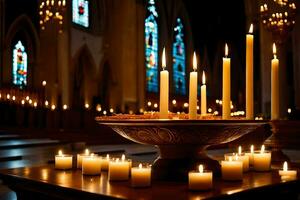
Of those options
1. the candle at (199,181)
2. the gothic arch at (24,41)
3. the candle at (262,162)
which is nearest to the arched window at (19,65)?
the gothic arch at (24,41)

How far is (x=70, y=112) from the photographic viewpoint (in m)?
12.1

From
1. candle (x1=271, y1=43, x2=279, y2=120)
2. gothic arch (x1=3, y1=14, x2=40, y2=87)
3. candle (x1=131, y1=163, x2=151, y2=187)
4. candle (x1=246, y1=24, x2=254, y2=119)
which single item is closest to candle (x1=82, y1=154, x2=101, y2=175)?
candle (x1=131, y1=163, x2=151, y2=187)

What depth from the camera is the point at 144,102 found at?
18234 mm

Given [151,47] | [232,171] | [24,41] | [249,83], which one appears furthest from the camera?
[151,47]

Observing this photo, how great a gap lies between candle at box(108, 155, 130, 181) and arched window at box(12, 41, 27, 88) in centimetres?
1697

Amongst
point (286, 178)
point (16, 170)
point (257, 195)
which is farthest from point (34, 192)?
point (286, 178)

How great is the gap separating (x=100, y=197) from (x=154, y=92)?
1936cm

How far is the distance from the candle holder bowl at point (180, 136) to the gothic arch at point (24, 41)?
16.3 meters

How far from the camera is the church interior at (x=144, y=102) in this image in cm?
225

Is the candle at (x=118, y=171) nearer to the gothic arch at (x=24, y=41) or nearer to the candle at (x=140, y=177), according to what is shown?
the candle at (x=140, y=177)

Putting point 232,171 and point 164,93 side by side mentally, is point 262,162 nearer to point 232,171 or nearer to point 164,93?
point 232,171

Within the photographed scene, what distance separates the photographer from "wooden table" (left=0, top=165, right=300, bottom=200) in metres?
1.89

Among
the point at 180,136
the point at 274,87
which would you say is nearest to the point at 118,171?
the point at 180,136

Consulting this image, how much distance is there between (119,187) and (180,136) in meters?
0.42
